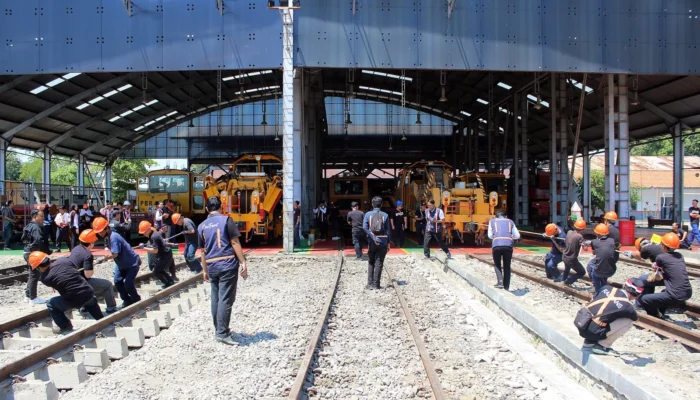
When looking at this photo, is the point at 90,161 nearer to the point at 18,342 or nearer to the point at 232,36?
the point at 232,36

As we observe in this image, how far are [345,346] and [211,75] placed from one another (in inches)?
1025

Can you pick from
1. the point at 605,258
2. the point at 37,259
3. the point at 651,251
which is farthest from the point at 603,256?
the point at 37,259

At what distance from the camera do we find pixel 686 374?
5.53 metres

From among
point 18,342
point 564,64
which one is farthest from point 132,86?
point 18,342

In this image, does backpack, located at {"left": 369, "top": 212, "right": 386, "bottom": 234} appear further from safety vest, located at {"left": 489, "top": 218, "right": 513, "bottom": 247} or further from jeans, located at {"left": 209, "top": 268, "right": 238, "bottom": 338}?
jeans, located at {"left": 209, "top": 268, "right": 238, "bottom": 338}

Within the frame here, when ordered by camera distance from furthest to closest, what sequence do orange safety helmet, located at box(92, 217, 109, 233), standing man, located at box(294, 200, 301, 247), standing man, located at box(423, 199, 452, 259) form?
standing man, located at box(294, 200, 301, 247)
standing man, located at box(423, 199, 452, 259)
orange safety helmet, located at box(92, 217, 109, 233)

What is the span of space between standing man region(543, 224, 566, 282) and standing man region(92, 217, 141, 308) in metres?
7.73

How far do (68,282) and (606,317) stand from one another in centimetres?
635

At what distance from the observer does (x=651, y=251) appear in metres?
7.56

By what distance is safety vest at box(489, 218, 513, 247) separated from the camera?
31.4 feet

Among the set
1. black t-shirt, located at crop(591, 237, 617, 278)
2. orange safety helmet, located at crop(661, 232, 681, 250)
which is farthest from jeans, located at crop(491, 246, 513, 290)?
orange safety helmet, located at crop(661, 232, 681, 250)

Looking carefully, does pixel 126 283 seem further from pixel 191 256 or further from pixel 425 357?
pixel 425 357

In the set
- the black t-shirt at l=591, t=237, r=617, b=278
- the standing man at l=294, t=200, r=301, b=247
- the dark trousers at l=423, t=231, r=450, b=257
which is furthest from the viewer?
the standing man at l=294, t=200, r=301, b=247

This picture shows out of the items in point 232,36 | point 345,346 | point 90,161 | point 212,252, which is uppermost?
point 232,36
